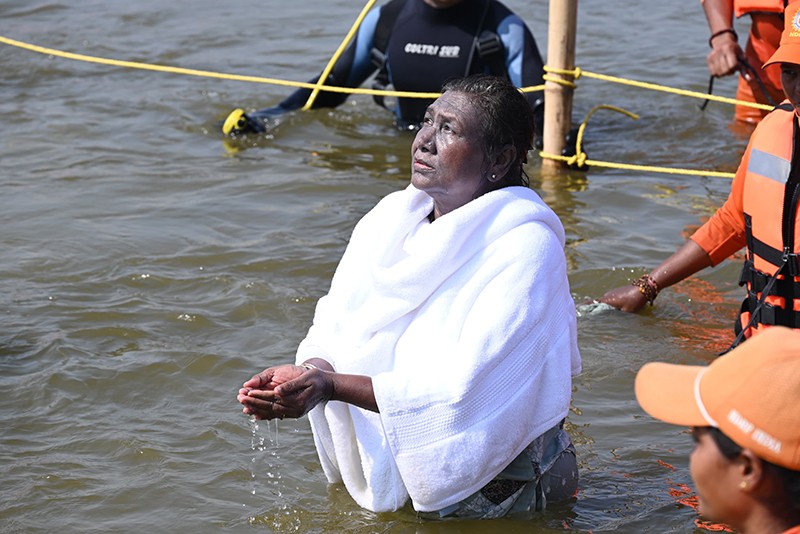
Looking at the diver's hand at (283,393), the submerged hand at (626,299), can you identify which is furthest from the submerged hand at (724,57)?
the diver's hand at (283,393)

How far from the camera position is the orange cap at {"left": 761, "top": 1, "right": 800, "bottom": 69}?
3.86 metres

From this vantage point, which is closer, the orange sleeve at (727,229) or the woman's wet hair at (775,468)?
the woman's wet hair at (775,468)

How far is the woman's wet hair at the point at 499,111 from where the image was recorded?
3434 millimetres

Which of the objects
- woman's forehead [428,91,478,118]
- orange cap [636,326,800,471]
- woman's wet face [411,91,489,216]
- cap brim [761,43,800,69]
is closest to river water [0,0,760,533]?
woman's wet face [411,91,489,216]

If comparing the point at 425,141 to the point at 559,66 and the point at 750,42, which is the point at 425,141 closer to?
the point at 559,66

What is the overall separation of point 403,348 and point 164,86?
688 centimetres

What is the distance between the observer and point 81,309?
5.62 metres

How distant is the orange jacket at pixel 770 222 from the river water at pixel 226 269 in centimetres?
65

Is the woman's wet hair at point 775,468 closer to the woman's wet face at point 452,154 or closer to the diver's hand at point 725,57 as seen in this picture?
the woman's wet face at point 452,154

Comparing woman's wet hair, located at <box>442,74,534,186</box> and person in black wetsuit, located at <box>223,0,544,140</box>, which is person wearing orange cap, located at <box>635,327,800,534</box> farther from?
person in black wetsuit, located at <box>223,0,544,140</box>

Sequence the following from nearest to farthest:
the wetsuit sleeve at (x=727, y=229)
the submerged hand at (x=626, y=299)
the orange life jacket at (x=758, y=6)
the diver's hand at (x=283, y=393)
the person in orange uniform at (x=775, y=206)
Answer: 1. the diver's hand at (x=283, y=393)
2. the person in orange uniform at (x=775, y=206)
3. the wetsuit sleeve at (x=727, y=229)
4. the submerged hand at (x=626, y=299)
5. the orange life jacket at (x=758, y=6)

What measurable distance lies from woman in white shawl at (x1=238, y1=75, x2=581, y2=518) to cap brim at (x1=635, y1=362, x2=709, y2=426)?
1028 mm

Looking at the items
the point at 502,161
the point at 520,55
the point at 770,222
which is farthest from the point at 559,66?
the point at 502,161

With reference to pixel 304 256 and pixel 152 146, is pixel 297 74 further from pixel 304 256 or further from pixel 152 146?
pixel 304 256
